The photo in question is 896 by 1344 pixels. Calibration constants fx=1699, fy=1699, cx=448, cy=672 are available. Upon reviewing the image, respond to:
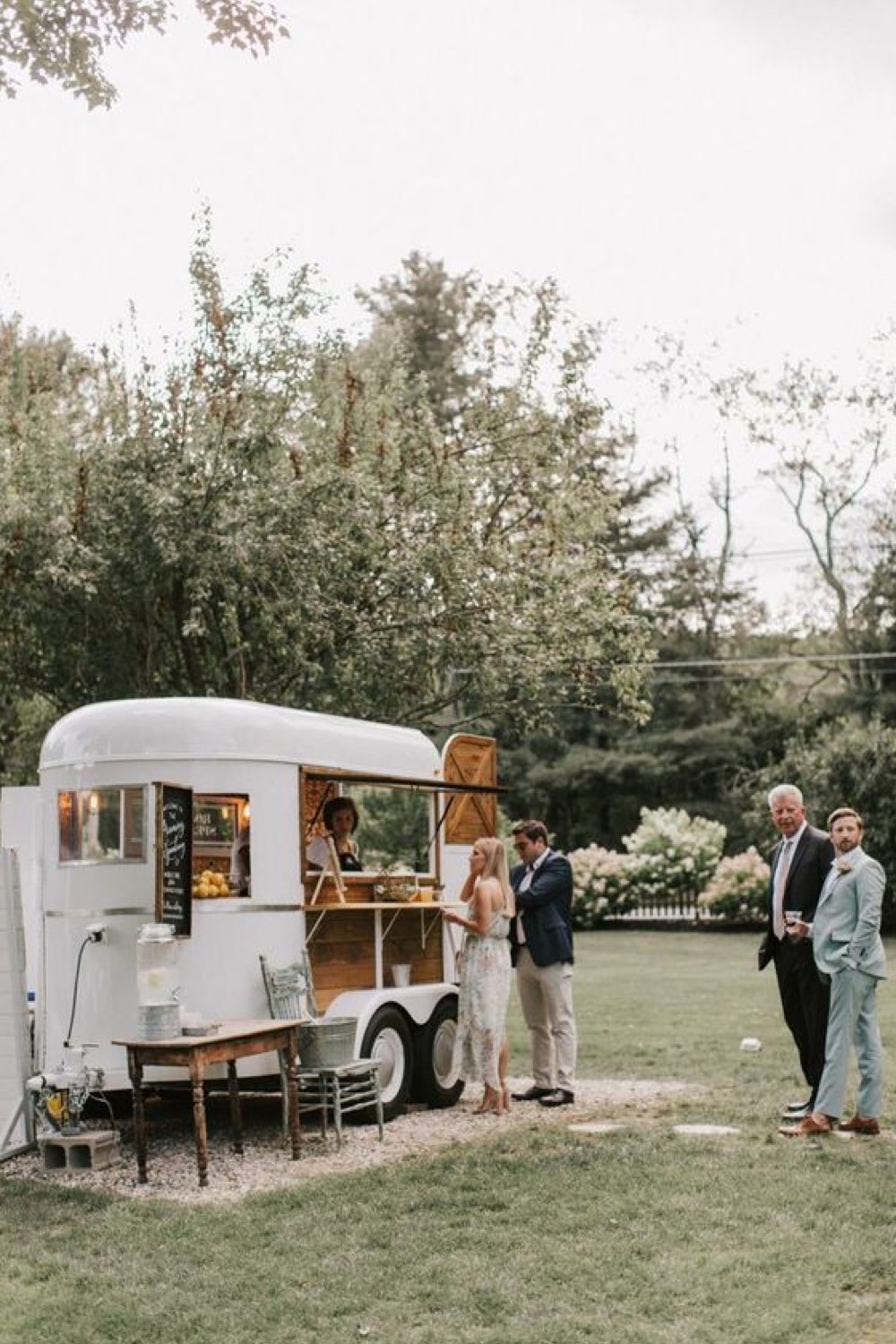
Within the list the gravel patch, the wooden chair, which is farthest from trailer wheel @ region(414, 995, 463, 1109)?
the wooden chair

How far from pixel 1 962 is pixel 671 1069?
5.71 meters

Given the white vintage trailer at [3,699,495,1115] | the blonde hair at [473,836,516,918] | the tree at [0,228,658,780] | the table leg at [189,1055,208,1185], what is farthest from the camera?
the tree at [0,228,658,780]

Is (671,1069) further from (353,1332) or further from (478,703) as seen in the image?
(353,1332)

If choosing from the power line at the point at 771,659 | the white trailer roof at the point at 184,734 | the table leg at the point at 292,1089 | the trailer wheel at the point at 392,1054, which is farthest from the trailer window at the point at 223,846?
the power line at the point at 771,659

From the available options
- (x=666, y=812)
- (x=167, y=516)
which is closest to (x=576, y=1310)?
(x=167, y=516)

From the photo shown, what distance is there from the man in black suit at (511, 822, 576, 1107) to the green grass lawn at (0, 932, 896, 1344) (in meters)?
1.17

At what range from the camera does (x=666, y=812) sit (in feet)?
123

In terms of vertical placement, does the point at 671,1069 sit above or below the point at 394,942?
below

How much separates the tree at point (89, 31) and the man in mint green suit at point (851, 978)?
18.5ft

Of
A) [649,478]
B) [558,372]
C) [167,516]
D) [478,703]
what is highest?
[649,478]

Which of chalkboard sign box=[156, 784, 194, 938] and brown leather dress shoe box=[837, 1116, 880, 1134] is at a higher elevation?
chalkboard sign box=[156, 784, 194, 938]

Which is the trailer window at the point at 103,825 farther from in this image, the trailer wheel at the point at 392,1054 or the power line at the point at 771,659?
the power line at the point at 771,659

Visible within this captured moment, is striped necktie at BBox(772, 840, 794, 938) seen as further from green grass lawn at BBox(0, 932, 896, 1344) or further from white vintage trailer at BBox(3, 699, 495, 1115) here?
white vintage trailer at BBox(3, 699, 495, 1115)

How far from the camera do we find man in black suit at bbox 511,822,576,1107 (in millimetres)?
11859
